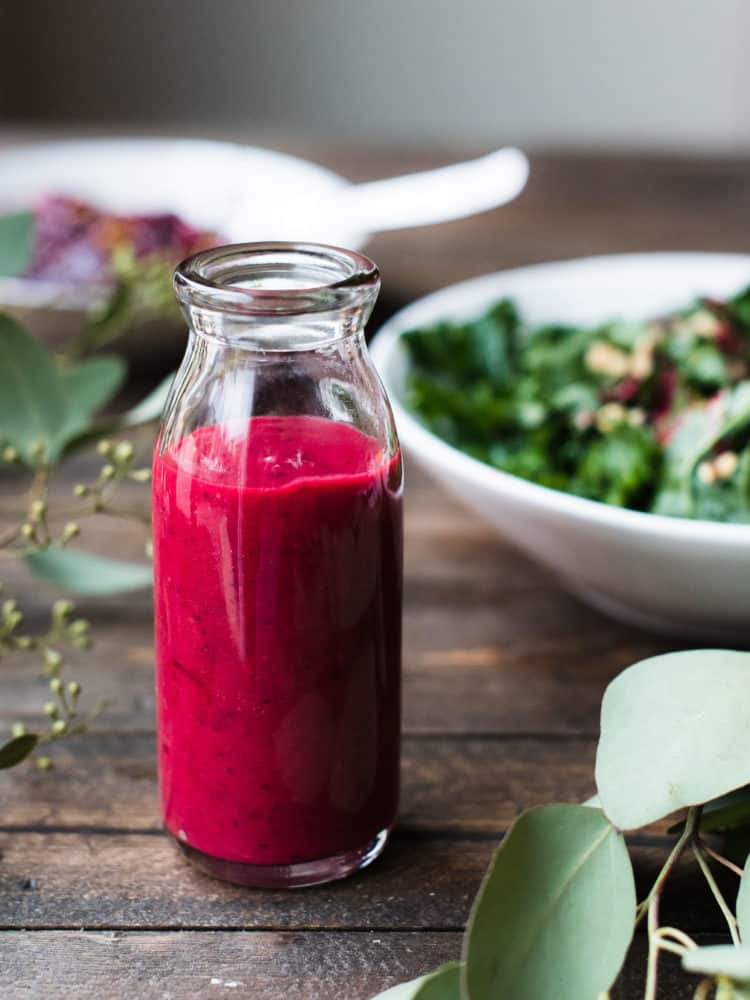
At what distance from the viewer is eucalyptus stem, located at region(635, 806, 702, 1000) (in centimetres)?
62

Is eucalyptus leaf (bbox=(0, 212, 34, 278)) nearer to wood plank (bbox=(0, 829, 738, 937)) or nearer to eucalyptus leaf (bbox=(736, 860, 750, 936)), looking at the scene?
wood plank (bbox=(0, 829, 738, 937))

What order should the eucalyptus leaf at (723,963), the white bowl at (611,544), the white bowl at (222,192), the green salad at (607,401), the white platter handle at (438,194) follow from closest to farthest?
the eucalyptus leaf at (723,963), the white bowl at (611,544), the green salad at (607,401), the white platter handle at (438,194), the white bowl at (222,192)

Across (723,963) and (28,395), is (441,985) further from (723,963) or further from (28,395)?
(28,395)

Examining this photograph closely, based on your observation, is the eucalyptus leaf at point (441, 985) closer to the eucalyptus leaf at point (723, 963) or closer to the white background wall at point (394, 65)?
the eucalyptus leaf at point (723, 963)

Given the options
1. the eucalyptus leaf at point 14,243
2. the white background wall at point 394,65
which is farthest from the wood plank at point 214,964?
the white background wall at point 394,65

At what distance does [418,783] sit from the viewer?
0.95 m

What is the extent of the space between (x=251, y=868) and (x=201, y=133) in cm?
240

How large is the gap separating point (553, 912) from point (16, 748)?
0.37 metres

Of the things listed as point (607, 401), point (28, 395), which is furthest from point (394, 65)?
point (28, 395)

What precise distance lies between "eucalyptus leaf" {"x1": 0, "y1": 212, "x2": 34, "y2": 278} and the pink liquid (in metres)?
0.53

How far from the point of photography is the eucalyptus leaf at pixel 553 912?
0.63 metres

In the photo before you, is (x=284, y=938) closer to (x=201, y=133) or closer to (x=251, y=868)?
(x=251, y=868)

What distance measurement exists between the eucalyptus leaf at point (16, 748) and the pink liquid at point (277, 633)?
0.29 ft

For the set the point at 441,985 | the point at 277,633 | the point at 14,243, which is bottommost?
the point at 441,985
